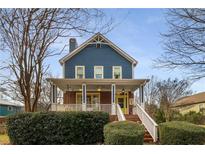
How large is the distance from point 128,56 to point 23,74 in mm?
5244

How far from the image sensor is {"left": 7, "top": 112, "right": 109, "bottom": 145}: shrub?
33.1ft

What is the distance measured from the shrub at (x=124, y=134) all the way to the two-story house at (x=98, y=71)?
6375mm

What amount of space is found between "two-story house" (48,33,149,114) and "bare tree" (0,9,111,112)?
236 centimetres

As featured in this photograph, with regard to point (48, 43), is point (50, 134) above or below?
below

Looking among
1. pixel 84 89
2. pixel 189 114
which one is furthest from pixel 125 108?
pixel 189 114

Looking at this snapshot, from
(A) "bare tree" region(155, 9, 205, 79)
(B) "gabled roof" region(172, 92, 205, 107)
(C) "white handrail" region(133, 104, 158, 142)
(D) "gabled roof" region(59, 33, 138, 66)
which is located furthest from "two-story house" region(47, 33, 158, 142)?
(A) "bare tree" region(155, 9, 205, 79)

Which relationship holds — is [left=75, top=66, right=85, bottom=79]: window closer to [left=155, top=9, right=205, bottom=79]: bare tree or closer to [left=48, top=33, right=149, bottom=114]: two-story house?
[left=48, top=33, right=149, bottom=114]: two-story house

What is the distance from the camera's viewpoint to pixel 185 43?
11.7m

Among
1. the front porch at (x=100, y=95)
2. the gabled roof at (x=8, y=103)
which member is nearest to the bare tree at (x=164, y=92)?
the front porch at (x=100, y=95)

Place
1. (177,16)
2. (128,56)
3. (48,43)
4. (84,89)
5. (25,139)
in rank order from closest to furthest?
(25,139) → (177,16) → (48,43) → (84,89) → (128,56)

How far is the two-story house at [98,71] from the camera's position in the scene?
623 inches

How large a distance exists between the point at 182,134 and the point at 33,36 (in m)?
6.37

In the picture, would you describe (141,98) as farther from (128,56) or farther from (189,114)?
(189,114)
